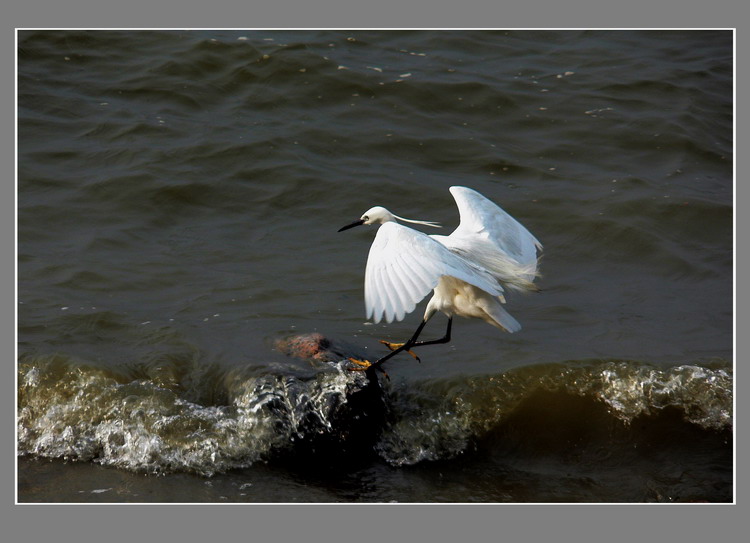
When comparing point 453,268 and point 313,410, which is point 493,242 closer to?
point 453,268

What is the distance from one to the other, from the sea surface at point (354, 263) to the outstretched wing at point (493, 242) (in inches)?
27.2

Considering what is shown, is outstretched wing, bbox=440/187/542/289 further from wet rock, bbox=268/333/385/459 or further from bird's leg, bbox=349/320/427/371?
wet rock, bbox=268/333/385/459

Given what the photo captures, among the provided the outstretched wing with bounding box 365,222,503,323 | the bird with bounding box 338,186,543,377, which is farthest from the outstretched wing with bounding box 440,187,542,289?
the outstretched wing with bounding box 365,222,503,323

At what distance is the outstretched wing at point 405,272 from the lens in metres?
3.76

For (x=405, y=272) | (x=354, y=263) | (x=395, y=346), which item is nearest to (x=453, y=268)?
(x=405, y=272)

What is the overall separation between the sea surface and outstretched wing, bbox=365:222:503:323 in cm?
83

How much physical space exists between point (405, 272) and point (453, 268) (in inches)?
12.0

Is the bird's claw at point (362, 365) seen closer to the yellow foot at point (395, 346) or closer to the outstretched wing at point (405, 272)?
the yellow foot at point (395, 346)

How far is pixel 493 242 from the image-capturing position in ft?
16.6

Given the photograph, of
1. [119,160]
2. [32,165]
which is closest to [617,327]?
[119,160]

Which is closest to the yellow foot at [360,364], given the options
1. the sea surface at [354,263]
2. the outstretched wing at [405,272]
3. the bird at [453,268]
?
the bird at [453,268]

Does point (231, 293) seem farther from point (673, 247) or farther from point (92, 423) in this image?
point (673, 247)

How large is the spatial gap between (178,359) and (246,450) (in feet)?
3.66

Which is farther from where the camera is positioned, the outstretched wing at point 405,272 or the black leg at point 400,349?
the black leg at point 400,349
